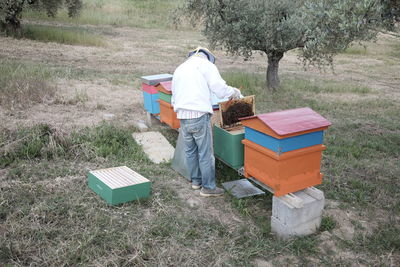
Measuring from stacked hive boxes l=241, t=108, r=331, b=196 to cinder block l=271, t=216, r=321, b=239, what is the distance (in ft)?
1.22

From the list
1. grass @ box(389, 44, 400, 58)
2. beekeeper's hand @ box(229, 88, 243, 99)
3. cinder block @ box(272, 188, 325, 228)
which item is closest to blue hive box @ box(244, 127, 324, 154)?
cinder block @ box(272, 188, 325, 228)

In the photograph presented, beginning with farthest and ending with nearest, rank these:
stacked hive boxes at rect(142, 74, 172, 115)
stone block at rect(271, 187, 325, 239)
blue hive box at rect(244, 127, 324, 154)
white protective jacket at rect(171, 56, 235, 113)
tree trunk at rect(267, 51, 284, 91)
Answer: tree trunk at rect(267, 51, 284, 91) → stacked hive boxes at rect(142, 74, 172, 115) → white protective jacket at rect(171, 56, 235, 113) → stone block at rect(271, 187, 325, 239) → blue hive box at rect(244, 127, 324, 154)

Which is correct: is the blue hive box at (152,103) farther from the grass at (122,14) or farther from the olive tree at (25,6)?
the grass at (122,14)

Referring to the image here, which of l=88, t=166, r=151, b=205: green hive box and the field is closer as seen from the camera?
the field

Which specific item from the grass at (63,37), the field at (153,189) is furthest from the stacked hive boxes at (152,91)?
the grass at (63,37)

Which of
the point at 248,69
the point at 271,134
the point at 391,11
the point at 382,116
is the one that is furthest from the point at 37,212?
the point at 248,69

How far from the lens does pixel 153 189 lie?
5.05 m

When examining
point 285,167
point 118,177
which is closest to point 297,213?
point 285,167

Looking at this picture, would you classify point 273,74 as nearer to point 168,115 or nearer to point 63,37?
point 168,115

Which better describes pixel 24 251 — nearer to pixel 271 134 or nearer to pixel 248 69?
pixel 271 134

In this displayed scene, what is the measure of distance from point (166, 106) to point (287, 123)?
289 cm

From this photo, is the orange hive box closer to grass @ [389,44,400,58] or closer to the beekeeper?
the beekeeper

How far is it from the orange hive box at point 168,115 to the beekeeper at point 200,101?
1.36m

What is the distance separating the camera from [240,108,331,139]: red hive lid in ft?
13.1
